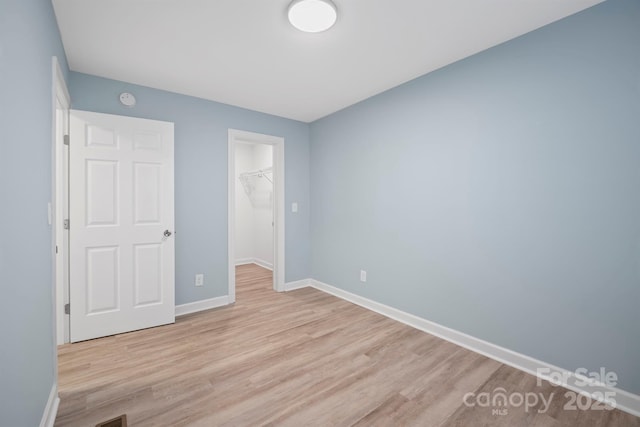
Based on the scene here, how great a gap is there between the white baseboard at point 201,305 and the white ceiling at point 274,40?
2398mm

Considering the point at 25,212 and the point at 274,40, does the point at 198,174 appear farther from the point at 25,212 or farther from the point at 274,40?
the point at 25,212

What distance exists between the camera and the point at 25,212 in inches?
47.1

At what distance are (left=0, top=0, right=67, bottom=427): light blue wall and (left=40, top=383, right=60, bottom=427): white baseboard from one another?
66 millimetres

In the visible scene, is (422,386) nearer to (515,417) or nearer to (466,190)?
Result: (515,417)

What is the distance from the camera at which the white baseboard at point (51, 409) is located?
142 cm

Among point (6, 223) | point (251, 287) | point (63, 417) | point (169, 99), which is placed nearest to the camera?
point (6, 223)

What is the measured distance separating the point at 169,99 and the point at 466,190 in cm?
317

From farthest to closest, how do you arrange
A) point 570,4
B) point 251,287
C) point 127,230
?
point 251,287 < point 127,230 < point 570,4

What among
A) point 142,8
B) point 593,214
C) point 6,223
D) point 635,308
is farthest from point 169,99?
point 635,308

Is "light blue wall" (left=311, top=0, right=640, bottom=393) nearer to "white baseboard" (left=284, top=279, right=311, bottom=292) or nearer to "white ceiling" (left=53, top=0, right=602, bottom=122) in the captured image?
"white ceiling" (left=53, top=0, right=602, bottom=122)

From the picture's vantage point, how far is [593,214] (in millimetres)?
1735

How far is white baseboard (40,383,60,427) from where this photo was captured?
4.65ft

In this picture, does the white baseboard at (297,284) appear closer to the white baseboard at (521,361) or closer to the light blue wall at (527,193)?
the white baseboard at (521,361)

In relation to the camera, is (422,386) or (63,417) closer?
(63,417)
